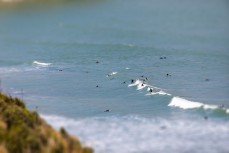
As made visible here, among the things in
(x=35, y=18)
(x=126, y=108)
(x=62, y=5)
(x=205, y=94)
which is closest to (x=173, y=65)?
(x=205, y=94)

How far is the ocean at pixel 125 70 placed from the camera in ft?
217

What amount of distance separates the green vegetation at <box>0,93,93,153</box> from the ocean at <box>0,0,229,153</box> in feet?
26.2

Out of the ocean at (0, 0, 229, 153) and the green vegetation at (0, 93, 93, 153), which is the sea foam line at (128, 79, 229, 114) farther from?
the green vegetation at (0, 93, 93, 153)

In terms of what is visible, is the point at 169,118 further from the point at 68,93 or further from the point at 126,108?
the point at 68,93

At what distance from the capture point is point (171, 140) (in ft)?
205

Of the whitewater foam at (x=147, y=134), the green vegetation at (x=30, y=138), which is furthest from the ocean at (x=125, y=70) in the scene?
the green vegetation at (x=30, y=138)

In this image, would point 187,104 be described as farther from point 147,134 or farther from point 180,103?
point 147,134

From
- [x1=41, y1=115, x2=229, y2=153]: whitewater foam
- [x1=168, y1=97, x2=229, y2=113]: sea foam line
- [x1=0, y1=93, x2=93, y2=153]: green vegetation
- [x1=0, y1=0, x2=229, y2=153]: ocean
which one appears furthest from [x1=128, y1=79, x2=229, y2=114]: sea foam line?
[x1=0, y1=93, x2=93, y2=153]: green vegetation

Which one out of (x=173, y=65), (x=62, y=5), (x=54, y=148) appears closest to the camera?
(x=54, y=148)

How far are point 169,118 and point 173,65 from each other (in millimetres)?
35497

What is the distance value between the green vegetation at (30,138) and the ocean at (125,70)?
798cm

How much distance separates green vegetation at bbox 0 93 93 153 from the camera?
51.8 meters

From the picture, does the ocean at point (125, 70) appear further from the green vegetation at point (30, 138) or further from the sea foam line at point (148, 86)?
the green vegetation at point (30, 138)

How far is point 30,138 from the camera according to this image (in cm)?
5241
